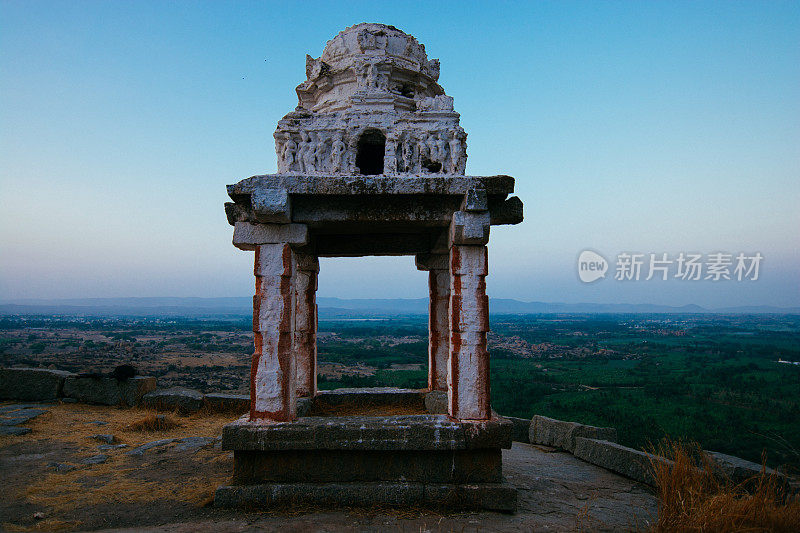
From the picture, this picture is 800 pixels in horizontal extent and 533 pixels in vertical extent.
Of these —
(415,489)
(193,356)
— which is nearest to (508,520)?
(415,489)

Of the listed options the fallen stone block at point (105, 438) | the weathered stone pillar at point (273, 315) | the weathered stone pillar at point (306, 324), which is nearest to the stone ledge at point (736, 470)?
the weathered stone pillar at point (273, 315)

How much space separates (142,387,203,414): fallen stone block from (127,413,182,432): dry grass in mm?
1035

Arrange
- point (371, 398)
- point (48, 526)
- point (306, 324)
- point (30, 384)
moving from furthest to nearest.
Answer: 1. point (30, 384)
2. point (371, 398)
3. point (306, 324)
4. point (48, 526)

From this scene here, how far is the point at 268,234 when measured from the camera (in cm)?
560

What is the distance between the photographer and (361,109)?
22.4 ft

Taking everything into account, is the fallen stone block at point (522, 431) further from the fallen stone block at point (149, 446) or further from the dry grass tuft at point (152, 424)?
the dry grass tuft at point (152, 424)

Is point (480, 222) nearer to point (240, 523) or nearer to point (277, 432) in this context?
point (277, 432)

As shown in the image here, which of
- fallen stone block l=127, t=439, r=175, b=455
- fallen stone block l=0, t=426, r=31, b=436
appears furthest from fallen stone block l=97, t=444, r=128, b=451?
fallen stone block l=0, t=426, r=31, b=436

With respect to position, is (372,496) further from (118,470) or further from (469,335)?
(118,470)

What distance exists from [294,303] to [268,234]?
87 cm

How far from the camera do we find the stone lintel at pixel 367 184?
535 centimetres

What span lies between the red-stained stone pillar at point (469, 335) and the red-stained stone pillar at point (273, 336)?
1891mm

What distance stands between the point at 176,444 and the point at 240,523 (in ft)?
12.9

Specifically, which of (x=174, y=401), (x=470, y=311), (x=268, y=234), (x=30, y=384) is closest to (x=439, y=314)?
(x=470, y=311)
